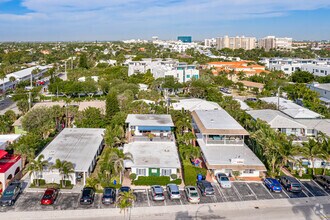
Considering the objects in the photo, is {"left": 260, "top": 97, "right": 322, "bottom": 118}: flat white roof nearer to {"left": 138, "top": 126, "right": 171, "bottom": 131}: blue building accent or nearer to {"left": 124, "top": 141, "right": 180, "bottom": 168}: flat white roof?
{"left": 138, "top": 126, "right": 171, "bottom": 131}: blue building accent

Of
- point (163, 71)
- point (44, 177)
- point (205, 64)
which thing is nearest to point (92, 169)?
point (44, 177)

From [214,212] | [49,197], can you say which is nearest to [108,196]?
[49,197]

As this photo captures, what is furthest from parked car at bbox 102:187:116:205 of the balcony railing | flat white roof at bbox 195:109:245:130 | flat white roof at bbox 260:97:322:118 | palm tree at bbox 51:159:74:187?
flat white roof at bbox 260:97:322:118

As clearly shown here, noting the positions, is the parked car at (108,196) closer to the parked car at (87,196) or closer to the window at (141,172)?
the parked car at (87,196)

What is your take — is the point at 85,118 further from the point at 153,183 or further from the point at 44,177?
the point at 153,183

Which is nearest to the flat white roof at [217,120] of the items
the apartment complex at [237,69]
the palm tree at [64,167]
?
the palm tree at [64,167]

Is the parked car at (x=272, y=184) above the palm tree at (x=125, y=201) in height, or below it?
below
